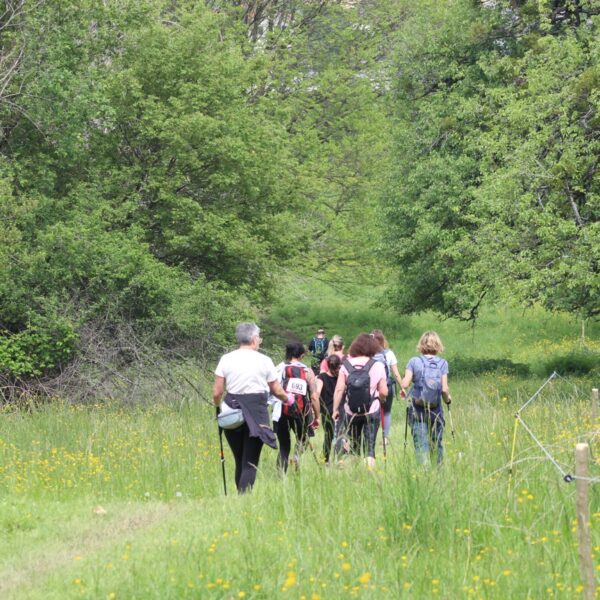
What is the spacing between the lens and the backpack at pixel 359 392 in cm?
1033

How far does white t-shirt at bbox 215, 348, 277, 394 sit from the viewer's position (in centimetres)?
927

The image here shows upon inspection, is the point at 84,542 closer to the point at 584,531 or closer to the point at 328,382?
the point at 584,531

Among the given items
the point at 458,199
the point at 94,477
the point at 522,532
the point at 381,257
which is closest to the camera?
the point at 522,532

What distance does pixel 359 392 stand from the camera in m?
10.3

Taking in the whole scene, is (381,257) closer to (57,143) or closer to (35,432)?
(57,143)

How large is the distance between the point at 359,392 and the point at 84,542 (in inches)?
133

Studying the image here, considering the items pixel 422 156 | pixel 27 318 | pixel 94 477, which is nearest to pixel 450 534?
pixel 94 477

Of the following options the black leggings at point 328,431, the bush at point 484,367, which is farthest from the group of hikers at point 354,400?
the bush at point 484,367

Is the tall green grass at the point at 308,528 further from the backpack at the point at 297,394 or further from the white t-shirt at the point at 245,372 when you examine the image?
the white t-shirt at the point at 245,372

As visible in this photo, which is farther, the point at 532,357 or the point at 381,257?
the point at 532,357

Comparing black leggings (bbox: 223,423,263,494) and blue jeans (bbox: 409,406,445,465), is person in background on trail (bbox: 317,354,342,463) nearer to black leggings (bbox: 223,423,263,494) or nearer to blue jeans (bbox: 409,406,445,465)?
blue jeans (bbox: 409,406,445,465)

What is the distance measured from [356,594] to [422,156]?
23.8 meters

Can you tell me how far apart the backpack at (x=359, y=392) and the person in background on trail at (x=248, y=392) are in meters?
1.15

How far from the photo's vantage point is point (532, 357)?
110 ft
